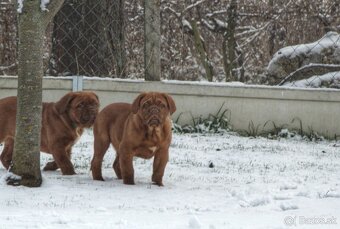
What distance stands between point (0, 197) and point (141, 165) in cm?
205

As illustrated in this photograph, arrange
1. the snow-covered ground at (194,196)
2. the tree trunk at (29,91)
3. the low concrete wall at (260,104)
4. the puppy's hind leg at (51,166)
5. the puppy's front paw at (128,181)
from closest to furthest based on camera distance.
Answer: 1. the snow-covered ground at (194,196)
2. the tree trunk at (29,91)
3. the puppy's front paw at (128,181)
4. the puppy's hind leg at (51,166)
5. the low concrete wall at (260,104)

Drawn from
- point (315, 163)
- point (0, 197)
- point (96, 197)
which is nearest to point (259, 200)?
point (96, 197)

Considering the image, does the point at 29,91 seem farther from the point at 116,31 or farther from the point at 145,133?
the point at 116,31

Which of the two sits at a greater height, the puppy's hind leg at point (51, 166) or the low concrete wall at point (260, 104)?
the low concrete wall at point (260, 104)

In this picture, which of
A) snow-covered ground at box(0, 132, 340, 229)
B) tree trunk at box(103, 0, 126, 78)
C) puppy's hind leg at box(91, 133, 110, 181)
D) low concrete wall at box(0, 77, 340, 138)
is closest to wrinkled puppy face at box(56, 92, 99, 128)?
puppy's hind leg at box(91, 133, 110, 181)

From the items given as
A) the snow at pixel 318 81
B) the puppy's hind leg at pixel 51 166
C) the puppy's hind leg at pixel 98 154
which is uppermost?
the snow at pixel 318 81

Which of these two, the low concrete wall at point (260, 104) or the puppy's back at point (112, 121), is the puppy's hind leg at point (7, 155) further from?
the low concrete wall at point (260, 104)

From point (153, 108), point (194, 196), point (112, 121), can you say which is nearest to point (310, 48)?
point (112, 121)

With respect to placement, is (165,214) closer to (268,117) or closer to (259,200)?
(259,200)

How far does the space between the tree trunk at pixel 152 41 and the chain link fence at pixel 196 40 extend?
0.04 feet

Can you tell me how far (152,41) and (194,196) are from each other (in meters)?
4.34

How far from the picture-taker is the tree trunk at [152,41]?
895 cm

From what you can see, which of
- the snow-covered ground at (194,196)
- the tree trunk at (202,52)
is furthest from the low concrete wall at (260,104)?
the snow-covered ground at (194,196)

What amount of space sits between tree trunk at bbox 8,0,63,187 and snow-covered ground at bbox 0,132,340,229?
0.59 ft
